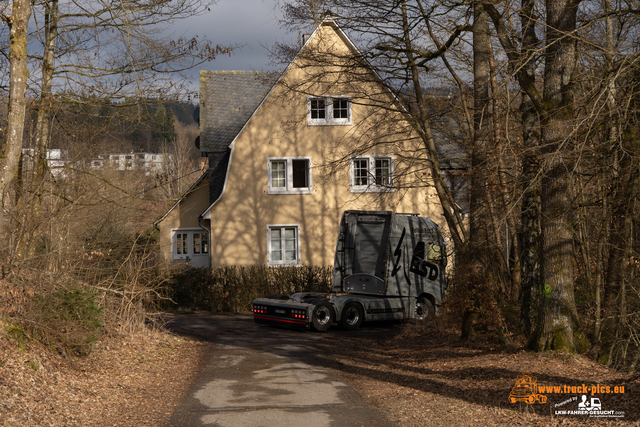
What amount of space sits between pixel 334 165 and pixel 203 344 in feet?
17.6

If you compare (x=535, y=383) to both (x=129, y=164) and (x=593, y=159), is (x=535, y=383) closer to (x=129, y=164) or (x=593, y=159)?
(x=593, y=159)

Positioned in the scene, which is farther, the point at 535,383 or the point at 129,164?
the point at 129,164

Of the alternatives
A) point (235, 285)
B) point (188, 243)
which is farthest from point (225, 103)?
point (235, 285)

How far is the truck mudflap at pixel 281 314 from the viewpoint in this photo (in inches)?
591

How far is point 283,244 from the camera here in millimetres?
22891

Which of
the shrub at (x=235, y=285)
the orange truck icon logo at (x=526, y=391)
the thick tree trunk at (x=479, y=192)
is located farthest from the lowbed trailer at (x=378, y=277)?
the orange truck icon logo at (x=526, y=391)

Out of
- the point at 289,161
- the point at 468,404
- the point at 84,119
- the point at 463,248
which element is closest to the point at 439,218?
the point at 289,161

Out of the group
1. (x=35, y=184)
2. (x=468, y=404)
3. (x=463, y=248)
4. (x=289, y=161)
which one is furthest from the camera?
(x=289, y=161)

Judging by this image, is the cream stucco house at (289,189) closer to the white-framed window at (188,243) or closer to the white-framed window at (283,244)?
the white-framed window at (283,244)

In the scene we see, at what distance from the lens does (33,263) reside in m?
9.31

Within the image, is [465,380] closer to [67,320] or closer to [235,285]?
[67,320]

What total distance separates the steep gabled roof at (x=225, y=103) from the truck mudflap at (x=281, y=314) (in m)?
9.50

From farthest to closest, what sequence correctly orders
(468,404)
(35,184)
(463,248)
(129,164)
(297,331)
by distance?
(129,164) → (297,331) → (463,248) → (35,184) → (468,404)

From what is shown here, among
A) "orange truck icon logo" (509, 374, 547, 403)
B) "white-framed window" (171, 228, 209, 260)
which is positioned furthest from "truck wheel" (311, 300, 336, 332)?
"white-framed window" (171, 228, 209, 260)
